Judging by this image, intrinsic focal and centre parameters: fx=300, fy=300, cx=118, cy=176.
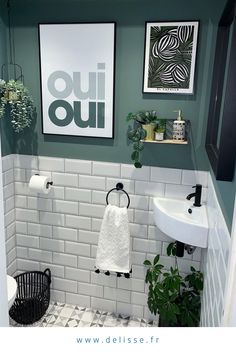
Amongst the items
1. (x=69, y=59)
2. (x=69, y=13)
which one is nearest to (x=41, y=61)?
(x=69, y=59)

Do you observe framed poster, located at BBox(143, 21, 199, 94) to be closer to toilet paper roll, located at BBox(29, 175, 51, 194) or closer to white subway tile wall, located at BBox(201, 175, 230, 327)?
white subway tile wall, located at BBox(201, 175, 230, 327)

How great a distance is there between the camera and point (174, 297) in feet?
6.37

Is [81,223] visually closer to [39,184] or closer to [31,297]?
[39,184]

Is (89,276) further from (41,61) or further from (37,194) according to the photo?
(41,61)

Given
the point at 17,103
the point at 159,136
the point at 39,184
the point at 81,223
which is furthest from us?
the point at 81,223

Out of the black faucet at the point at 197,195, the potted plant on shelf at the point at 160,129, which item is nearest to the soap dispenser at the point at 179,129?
the potted plant on shelf at the point at 160,129

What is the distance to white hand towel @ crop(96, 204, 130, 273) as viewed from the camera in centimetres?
208

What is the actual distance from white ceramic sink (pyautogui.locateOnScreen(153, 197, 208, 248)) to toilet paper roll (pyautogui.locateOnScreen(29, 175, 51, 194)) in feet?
2.63

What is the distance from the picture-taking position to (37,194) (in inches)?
91.9

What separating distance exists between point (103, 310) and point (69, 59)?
75.8 inches

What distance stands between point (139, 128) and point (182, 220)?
663mm

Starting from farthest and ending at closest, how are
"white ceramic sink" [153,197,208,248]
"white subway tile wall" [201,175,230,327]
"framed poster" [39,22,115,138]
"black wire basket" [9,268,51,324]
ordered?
"black wire basket" [9,268,51,324] → "framed poster" [39,22,115,138] → "white ceramic sink" [153,197,208,248] → "white subway tile wall" [201,175,230,327]
